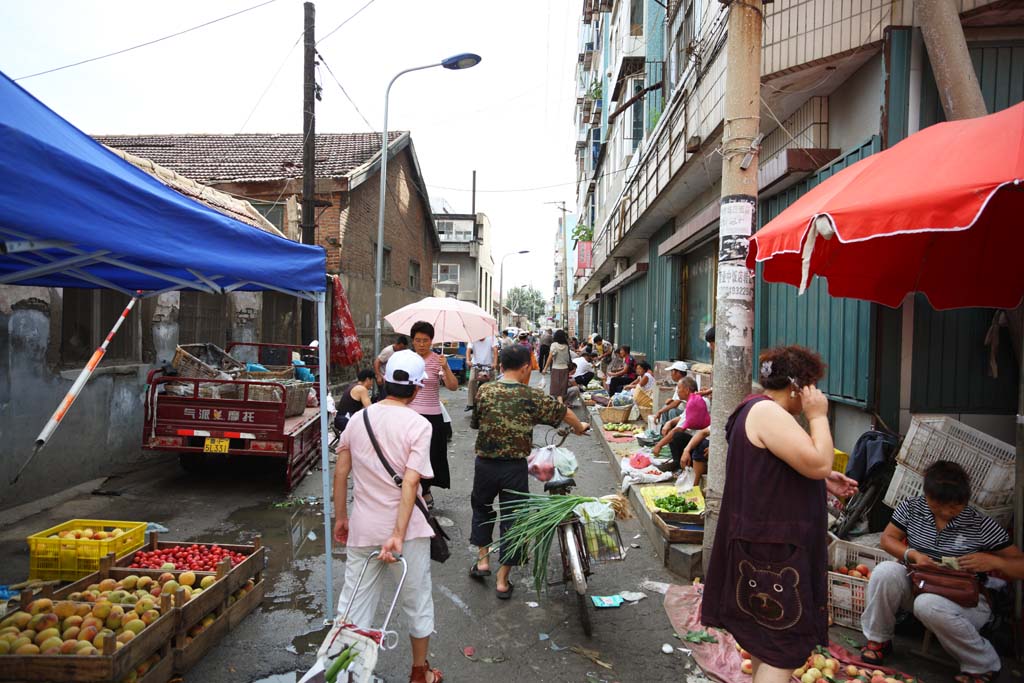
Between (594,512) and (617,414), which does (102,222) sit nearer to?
(594,512)

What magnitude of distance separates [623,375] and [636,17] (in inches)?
341

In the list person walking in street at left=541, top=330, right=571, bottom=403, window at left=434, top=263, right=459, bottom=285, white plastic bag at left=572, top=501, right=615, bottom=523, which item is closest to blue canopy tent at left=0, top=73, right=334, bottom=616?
white plastic bag at left=572, top=501, right=615, bottom=523

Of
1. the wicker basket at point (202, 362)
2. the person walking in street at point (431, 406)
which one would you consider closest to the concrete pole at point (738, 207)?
the person walking in street at point (431, 406)

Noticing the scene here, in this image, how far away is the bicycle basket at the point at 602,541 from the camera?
4.32 meters

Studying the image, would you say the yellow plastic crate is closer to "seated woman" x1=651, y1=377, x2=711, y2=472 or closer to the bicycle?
the bicycle

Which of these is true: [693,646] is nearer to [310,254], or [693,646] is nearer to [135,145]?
[310,254]

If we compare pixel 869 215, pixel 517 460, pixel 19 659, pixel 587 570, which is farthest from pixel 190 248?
pixel 869 215

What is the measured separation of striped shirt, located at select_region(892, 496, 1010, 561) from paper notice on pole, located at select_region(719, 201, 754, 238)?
208 cm

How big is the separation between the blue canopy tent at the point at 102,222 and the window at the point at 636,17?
42.4 feet

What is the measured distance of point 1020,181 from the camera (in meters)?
2.72

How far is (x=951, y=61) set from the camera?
456 cm

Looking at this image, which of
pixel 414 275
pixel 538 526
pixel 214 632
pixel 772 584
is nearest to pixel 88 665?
pixel 214 632

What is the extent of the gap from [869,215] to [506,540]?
3106 millimetres

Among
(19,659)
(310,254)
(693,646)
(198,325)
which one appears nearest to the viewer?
(19,659)
